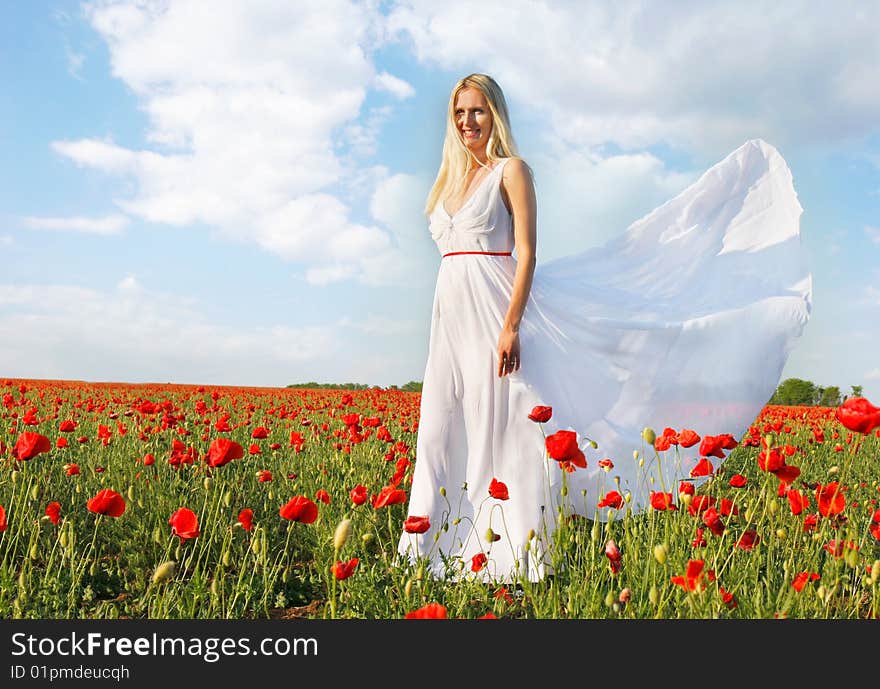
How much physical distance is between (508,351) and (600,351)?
697 mm

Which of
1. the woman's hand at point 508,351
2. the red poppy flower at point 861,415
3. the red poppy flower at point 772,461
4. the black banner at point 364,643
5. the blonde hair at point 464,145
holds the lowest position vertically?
the black banner at point 364,643

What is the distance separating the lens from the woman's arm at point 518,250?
320cm

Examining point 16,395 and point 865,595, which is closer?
point 865,595

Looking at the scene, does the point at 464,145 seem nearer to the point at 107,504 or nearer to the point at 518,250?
the point at 518,250

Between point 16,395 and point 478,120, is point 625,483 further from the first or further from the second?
point 16,395

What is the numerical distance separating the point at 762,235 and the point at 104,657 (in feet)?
12.7

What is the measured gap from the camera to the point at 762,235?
14.2 feet

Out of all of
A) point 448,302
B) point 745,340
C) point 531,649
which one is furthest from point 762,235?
point 531,649

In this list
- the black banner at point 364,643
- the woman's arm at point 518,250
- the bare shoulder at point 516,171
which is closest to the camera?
the black banner at point 364,643

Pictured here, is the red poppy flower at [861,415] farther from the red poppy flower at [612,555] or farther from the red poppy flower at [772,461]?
the red poppy flower at [612,555]

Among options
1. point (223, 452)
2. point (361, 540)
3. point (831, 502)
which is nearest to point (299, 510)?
point (223, 452)

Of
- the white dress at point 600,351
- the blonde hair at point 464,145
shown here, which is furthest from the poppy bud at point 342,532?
the blonde hair at point 464,145

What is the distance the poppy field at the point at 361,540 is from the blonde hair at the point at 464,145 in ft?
4.36

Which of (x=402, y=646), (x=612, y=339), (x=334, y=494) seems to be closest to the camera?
(x=402, y=646)
